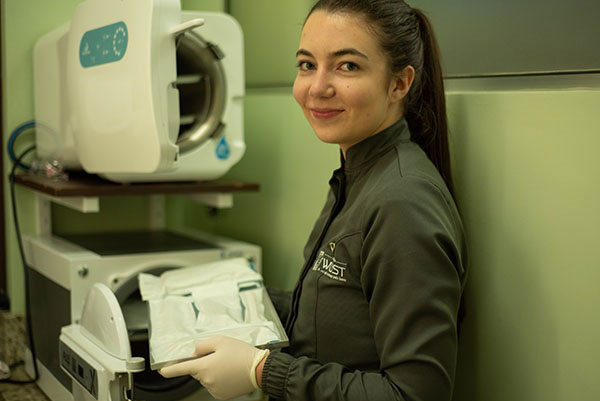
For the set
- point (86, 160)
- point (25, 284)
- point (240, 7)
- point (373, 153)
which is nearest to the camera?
point (373, 153)

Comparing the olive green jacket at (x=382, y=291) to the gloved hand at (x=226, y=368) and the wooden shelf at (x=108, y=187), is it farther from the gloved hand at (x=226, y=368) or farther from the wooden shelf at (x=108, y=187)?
the wooden shelf at (x=108, y=187)

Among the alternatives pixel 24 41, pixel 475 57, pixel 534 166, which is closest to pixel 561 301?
pixel 534 166

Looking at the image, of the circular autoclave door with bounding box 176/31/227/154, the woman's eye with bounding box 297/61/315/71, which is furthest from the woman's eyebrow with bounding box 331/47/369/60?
the circular autoclave door with bounding box 176/31/227/154

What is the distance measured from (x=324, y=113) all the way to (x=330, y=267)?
0.32 metres

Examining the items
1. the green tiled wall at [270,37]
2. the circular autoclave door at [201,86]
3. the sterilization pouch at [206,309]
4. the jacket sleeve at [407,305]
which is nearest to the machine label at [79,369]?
the sterilization pouch at [206,309]

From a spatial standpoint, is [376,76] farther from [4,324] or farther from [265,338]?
[4,324]

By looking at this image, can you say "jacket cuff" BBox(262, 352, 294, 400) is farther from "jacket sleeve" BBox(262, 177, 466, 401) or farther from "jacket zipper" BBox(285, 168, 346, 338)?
"jacket zipper" BBox(285, 168, 346, 338)

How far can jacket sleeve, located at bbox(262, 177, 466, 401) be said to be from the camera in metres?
1.19

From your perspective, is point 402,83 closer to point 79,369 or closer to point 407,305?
point 407,305

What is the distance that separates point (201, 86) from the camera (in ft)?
7.23

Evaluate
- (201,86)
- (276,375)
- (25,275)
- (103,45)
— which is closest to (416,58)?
(276,375)

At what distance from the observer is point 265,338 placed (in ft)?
4.75

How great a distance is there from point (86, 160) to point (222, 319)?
71cm

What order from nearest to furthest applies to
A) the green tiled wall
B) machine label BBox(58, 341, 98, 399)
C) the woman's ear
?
the woman's ear → machine label BBox(58, 341, 98, 399) → the green tiled wall
